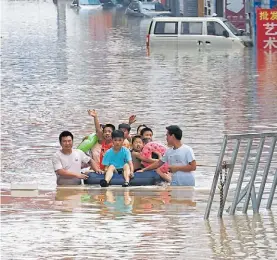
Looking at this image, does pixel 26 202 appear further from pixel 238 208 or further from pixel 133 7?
pixel 133 7

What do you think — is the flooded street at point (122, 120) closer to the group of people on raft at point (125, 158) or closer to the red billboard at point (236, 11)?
the group of people on raft at point (125, 158)

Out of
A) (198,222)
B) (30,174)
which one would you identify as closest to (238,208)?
(198,222)

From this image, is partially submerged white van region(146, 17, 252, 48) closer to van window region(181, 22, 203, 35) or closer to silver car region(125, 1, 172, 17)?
van window region(181, 22, 203, 35)

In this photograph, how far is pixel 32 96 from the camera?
34.6 meters

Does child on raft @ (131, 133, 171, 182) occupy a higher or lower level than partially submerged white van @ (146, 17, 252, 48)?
higher

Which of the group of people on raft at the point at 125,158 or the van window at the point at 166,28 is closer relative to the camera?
the group of people on raft at the point at 125,158

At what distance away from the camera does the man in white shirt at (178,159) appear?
16297mm

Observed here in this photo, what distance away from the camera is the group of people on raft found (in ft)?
54.2

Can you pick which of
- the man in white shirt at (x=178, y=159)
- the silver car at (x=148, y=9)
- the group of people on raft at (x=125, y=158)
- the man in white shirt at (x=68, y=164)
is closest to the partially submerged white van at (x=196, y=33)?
the silver car at (x=148, y=9)

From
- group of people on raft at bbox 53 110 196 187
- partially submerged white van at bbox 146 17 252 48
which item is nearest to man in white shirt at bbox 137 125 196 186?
group of people on raft at bbox 53 110 196 187

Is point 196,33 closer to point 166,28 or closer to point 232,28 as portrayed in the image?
point 166,28

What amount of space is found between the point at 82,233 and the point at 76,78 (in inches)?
1074

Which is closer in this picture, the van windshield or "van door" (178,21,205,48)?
the van windshield

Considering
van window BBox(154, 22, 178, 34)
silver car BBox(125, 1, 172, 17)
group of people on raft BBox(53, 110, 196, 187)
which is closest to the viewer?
group of people on raft BBox(53, 110, 196, 187)
